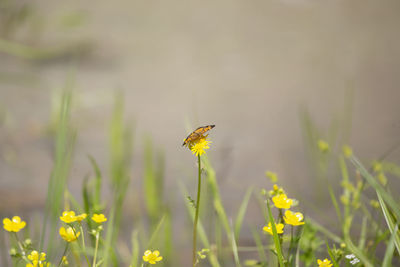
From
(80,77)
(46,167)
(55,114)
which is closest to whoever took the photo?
(46,167)

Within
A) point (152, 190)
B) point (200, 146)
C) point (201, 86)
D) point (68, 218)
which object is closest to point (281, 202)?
point (200, 146)

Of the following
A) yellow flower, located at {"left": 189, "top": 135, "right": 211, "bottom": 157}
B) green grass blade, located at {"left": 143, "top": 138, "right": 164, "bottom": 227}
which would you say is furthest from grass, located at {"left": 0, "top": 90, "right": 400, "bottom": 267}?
yellow flower, located at {"left": 189, "top": 135, "right": 211, "bottom": 157}

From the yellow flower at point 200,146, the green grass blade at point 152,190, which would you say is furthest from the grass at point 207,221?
the yellow flower at point 200,146

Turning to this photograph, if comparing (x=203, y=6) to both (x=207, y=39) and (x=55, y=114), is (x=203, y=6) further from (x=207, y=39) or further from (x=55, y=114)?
(x=55, y=114)

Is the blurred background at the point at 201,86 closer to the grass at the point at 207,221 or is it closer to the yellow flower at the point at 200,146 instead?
the grass at the point at 207,221

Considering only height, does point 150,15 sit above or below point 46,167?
above

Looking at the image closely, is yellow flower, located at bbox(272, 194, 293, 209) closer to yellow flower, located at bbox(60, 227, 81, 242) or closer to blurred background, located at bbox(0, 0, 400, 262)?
yellow flower, located at bbox(60, 227, 81, 242)

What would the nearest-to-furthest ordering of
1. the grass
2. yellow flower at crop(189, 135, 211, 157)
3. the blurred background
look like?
yellow flower at crop(189, 135, 211, 157) → the grass → the blurred background

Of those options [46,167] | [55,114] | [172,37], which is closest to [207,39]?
[172,37]
